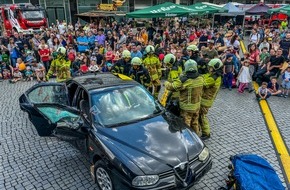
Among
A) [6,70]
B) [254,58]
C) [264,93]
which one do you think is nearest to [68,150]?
[264,93]

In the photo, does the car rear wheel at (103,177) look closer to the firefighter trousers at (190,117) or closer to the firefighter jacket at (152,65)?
the firefighter trousers at (190,117)

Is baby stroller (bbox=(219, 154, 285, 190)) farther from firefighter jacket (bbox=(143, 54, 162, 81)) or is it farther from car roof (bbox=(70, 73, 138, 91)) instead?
firefighter jacket (bbox=(143, 54, 162, 81))

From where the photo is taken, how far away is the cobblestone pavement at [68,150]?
4965 millimetres

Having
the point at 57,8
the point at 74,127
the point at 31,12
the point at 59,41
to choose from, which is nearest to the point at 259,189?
the point at 74,127

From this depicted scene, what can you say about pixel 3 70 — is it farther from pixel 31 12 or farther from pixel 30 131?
pixel 31 12

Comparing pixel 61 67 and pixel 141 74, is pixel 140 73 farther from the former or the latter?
pixel 61 67

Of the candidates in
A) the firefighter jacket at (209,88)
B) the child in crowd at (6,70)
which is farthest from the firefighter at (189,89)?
the child in crowd at (6,70)

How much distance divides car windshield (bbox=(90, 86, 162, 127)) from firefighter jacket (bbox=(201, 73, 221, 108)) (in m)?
1.35

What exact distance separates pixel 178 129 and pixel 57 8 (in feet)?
92.9

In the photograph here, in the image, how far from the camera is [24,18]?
64.4 ft

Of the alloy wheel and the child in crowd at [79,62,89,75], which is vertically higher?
the child in crowd at [79,62,89,75]

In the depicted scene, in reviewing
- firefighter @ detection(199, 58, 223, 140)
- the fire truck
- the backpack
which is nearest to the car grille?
firefighter @ detection(199, 58, 223, 140)

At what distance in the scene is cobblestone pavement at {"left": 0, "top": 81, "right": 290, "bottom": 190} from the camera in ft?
16.3

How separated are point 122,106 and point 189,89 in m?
1.49
